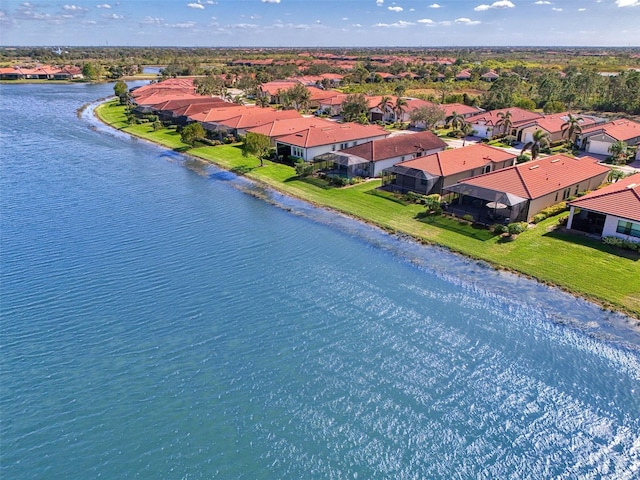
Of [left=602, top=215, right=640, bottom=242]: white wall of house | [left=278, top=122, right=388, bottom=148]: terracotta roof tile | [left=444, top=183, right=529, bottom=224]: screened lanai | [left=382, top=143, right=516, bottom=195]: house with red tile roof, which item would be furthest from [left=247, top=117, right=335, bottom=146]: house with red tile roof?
[left=602, top=215, right=640, bottom=242]: white wall of house

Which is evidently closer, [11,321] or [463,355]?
[463,355]

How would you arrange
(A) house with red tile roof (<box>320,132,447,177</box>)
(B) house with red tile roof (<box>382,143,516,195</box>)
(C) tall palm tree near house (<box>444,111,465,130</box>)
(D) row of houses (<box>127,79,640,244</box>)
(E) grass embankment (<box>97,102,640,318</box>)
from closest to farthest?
(E) grass embankment (<box>97,102,640,318</box>), (D) row of houses (<box>127,79,640,244</box>), (B) house with red tile roof (<box>382,143,516,195</box>), (A) house with red tile roof (<box>320,132,447,177</box>), (C) tall palm tree near house (<box>444,111,465,130</box>)

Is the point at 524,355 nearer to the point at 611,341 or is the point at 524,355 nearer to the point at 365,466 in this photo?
the point at 611,341

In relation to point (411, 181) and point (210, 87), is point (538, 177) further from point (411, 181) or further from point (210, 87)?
point (210, 87)

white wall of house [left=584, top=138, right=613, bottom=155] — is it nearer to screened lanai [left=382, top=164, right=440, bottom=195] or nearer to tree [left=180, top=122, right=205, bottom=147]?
screened lanai [left=382, top=164, right=440, bottom=195]

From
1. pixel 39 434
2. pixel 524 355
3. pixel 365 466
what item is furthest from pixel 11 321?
pixel 524 355

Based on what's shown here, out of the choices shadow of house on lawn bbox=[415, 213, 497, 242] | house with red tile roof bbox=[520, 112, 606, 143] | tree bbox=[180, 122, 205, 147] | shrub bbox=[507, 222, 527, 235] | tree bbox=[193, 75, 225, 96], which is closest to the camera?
shrub bbox=[507, 222, 527, 235]
